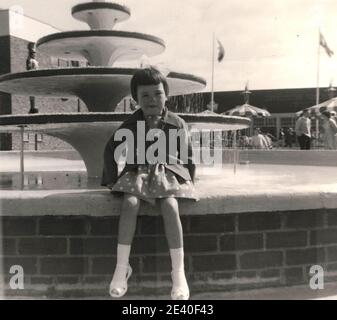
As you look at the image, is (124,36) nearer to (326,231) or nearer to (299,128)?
(326,231)

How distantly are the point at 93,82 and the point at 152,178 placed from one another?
2759 millimetres

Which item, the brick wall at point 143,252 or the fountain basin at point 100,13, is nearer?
the brick wall at point 143,252

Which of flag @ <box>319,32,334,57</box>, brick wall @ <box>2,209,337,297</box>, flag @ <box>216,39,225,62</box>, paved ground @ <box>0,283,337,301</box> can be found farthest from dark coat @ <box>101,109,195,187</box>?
flag @ <box>216,39,225,62</box>

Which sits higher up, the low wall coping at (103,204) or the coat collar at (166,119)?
the coat collar at (166,119)

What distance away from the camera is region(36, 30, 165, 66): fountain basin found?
230 inches

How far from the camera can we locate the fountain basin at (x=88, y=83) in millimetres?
5090

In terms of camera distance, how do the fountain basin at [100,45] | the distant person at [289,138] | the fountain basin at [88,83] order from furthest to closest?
1. the distant person at [289,138]
2. the fountain basin at [100,45]
3. the fountain basin at [88,83]

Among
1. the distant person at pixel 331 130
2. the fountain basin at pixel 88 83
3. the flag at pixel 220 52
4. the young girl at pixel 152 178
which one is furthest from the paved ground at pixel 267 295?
the flag at pixel 220 52

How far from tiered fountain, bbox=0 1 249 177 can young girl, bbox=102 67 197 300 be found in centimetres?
115

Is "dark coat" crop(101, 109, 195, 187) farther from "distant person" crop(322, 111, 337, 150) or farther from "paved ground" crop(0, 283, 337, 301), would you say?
"distant person" crop(322, 111, 337, 150)

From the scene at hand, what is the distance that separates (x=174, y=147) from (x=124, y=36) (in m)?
3.00

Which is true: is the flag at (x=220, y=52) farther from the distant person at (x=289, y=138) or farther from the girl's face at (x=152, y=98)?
the girl's face at (x=152, y=98)

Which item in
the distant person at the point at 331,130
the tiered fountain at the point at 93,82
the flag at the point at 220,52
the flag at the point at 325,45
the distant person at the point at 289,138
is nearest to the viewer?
the tiered fountain at the point at 93,82

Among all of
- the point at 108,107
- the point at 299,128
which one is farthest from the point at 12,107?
the point at 108,107
